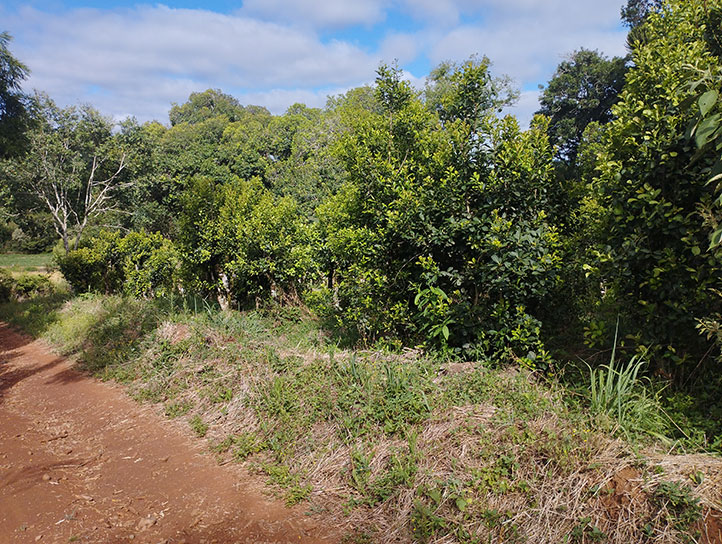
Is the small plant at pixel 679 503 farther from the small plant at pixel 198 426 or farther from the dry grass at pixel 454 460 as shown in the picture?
the small plant at pixel 198 426

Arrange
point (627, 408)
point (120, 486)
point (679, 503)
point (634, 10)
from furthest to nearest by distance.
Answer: point (634, 10)
point (120, 486)
point (627, 408)
point (679, 503)

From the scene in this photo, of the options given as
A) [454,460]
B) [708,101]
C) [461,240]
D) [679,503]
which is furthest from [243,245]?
[708,101]

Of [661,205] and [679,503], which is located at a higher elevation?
[661,205]

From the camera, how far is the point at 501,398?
410 centimetres

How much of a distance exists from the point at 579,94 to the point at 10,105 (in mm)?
27128

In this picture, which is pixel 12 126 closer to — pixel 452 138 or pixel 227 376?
pixel 227 376

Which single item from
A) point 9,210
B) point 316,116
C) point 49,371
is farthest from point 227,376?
point 316,116

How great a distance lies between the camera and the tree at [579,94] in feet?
83.6

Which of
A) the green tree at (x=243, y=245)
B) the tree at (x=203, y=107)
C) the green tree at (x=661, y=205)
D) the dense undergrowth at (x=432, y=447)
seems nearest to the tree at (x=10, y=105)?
the green tree at (x=243, y=245)

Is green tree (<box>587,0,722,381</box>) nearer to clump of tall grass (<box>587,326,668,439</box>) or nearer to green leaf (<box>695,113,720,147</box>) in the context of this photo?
clump of tall grass (<box>587,326,668,439</box>)

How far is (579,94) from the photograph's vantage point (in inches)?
1070

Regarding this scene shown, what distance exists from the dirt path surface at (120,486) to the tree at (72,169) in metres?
20.0

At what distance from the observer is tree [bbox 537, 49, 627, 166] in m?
25.5

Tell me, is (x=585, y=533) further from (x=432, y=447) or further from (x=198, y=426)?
(x=198, y=426)
